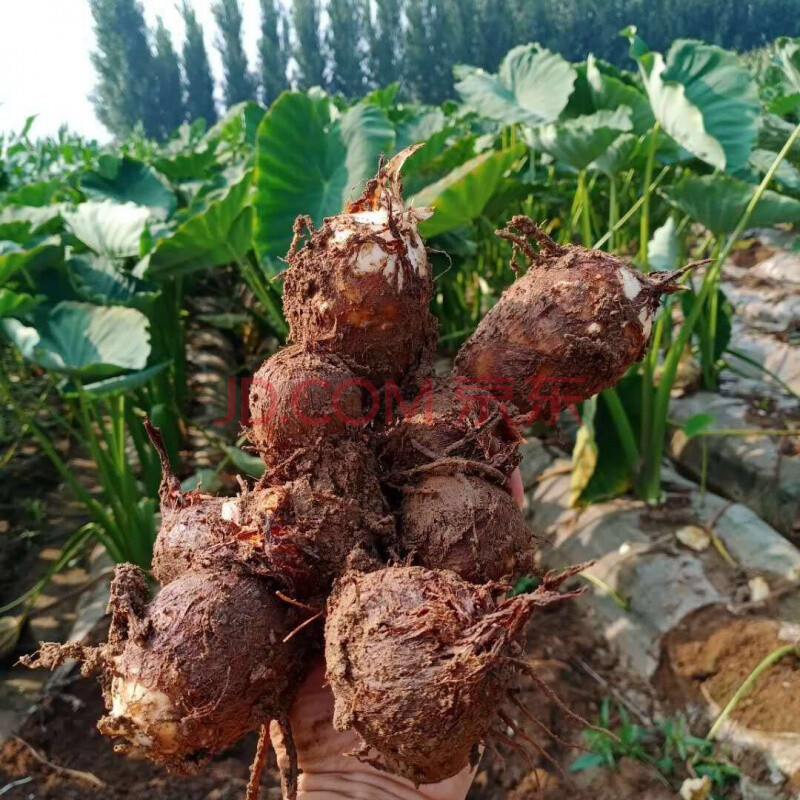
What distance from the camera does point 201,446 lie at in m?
2.95

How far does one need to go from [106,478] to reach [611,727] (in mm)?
1634

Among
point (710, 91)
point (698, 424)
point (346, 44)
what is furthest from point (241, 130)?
point (346, 44)

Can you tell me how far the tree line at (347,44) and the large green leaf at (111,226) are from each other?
14150 millimetres

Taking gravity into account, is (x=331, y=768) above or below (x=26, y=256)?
below

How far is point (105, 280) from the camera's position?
6.95ft

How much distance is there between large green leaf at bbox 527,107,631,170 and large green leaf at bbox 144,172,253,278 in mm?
907

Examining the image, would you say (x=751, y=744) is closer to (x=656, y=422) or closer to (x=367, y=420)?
(x=656, y=422)

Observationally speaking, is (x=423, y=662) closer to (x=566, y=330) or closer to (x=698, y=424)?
(x=566, y=330)

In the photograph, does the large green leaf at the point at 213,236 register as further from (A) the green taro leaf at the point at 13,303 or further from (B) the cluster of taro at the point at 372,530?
(B) the cluster of taro at the point at 372,530

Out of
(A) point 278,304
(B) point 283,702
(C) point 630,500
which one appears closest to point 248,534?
(B) point 283,702

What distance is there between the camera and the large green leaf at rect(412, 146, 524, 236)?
71.2 inches

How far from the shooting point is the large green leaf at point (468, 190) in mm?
1810

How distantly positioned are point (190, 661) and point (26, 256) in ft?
4.54

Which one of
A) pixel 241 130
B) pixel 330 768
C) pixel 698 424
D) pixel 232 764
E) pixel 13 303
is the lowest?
pixel 232 764
